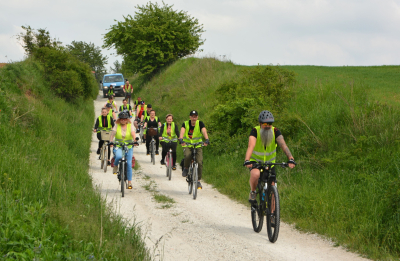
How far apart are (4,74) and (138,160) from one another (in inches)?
341

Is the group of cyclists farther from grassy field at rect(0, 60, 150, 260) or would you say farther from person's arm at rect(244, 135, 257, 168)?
grassy field at rect(0, 60, 150, 260)

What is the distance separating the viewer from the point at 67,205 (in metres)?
5.87

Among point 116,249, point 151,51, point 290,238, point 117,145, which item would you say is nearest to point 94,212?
point 116,249

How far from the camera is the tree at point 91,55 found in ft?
241

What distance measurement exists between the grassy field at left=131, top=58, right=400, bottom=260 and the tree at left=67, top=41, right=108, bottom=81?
209 feet

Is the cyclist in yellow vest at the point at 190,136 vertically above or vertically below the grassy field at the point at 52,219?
above

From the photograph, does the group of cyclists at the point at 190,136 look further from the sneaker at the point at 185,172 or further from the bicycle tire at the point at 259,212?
the bicycle tire at the point at 259,212

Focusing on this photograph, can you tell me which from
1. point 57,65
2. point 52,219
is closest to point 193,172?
point 52,219

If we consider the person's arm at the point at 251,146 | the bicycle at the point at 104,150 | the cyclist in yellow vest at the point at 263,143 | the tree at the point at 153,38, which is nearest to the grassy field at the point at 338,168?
the cyclist in yellow vest at the point at 263,143

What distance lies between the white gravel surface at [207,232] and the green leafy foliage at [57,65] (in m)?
14.8

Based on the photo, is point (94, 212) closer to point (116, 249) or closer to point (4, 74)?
point (116, 249)

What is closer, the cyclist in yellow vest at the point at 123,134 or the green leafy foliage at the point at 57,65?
the cyclist in yellow vest at the point at 123,134

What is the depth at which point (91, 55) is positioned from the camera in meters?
77.1

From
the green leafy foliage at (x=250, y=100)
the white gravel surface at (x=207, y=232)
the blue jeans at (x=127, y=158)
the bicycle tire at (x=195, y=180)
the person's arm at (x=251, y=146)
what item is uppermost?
the green leafy foliage at (x=250, y=100)
